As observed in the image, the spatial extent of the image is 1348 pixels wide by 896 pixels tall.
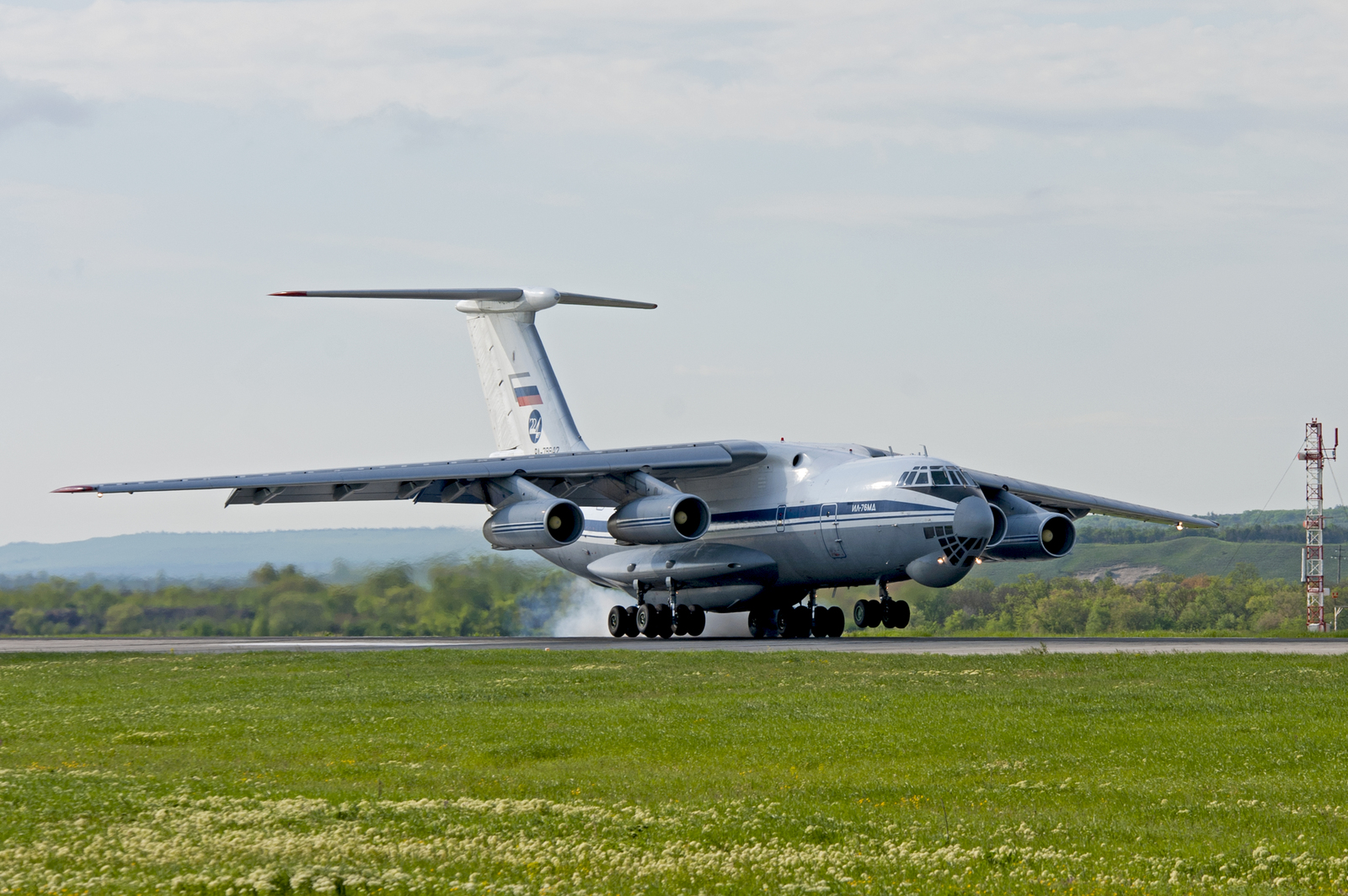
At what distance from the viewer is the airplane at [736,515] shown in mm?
30031

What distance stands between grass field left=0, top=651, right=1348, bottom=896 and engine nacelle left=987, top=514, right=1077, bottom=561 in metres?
11.9

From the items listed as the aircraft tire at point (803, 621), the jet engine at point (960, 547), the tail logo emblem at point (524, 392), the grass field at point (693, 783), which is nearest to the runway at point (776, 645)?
the aircraft tire at point (803, 621)

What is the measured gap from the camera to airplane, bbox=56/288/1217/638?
→ 30031 mm

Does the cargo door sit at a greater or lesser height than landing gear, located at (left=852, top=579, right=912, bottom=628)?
greater

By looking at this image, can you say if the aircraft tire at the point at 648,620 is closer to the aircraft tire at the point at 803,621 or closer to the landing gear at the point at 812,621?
the landing gear at the point at 812,621

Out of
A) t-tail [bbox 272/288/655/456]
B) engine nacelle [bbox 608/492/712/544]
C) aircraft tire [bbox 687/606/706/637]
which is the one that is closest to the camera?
engine nacelle [bbox 608/492/712/544]

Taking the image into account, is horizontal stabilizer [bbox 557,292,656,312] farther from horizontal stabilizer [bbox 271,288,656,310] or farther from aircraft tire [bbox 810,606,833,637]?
aircraft tire [bbox 810,606,833,637]

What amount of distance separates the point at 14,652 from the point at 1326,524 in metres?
47.6

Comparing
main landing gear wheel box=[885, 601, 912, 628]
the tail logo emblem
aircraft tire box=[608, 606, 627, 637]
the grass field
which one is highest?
the tail logo emblem

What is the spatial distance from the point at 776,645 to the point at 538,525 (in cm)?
537

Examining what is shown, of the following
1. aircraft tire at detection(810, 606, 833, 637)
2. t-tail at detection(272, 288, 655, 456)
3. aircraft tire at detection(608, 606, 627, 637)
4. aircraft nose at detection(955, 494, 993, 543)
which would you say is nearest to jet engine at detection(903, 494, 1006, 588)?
aircraft nose at detection(955, 494, 993, 543)

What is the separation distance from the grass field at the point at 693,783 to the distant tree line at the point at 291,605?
49.4ft

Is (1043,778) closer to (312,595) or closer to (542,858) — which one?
(542,858)

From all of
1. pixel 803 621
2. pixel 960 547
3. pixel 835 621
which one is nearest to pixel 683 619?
pixel 803 621
